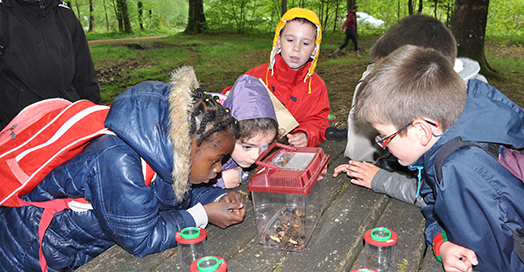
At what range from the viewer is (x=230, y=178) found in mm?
2303

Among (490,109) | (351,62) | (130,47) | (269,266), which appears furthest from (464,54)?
(130,47)

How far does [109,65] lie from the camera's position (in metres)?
10.3

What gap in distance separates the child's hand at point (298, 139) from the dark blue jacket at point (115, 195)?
4.06 feet

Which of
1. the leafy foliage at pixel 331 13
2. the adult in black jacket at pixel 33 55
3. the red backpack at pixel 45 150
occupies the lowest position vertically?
the red backpack at pixel 45 150

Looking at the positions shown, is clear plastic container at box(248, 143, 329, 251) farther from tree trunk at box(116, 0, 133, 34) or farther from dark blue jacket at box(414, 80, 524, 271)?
tree trunk at box(116, 0, 133, 34)

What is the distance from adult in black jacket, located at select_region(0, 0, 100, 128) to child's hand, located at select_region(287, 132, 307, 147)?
188 cm

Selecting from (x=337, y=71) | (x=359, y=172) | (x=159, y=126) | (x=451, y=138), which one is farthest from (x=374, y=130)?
(x=337, y=71)

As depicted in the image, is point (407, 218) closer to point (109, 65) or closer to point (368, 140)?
point (368, 140)

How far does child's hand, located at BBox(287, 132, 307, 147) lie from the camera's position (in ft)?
9.50

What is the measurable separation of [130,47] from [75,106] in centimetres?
1332

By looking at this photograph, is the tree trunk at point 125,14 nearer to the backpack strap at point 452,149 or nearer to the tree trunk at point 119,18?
the tree trunk at point 119,18

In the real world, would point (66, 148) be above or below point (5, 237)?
above

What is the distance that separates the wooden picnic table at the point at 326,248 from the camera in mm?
1514

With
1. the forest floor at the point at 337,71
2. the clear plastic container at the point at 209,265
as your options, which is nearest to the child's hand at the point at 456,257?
the clear plastic container at the point at 209,265
